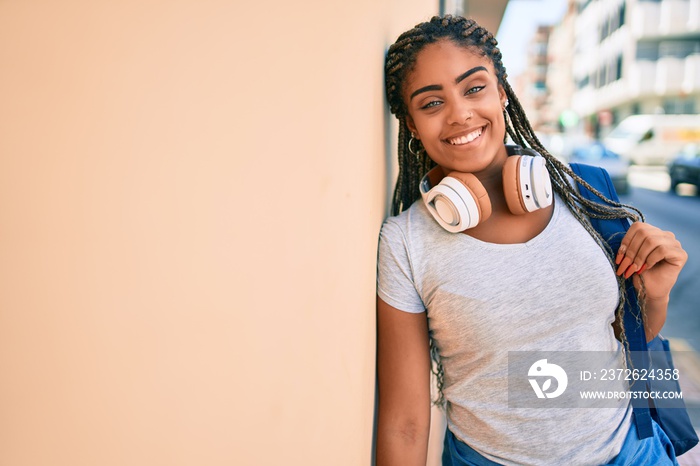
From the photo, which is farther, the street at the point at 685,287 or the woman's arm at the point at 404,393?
the street at the point at 685,287

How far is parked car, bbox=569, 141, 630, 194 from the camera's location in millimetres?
13633

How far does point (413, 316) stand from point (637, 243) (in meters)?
0.66

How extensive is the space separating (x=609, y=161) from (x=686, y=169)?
2031 mm

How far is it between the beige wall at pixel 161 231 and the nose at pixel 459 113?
58 centimetres

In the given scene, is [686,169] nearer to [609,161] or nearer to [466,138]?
[609,161]

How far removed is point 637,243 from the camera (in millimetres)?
1549

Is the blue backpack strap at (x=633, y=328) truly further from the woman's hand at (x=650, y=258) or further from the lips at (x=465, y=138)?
the lips at (x=465, y=138)

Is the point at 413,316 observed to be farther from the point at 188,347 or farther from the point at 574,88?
the point at 574,88

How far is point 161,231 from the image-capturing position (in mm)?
564

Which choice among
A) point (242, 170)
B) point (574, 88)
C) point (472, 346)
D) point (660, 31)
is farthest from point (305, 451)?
point (574, 88)

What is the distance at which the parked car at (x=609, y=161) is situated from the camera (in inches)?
537

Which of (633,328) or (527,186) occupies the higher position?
(527,186)

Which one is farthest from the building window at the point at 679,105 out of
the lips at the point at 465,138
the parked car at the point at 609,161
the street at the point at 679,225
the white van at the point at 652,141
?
the lips at the point at 465,138

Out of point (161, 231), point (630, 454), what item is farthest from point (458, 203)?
point (161, 231)
